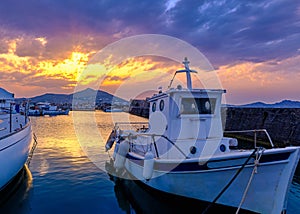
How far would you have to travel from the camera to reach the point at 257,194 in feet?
23.1

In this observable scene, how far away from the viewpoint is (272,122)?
892 inches

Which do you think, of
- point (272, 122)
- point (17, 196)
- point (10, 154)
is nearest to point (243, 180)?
point (10, 154)

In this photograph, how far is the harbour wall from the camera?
65.1 ft

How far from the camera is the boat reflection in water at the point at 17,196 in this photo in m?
8.04

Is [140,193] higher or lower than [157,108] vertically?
lower

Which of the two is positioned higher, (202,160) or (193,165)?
(202,160)

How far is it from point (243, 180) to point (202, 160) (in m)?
1.30

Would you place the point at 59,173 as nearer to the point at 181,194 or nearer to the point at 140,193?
the point at 140,193

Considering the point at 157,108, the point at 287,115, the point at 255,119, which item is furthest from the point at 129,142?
the point at 255,119

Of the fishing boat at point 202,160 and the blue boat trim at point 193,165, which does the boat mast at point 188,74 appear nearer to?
the fishing boat at point 202,160

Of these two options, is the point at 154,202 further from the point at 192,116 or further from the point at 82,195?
the point at 192,116

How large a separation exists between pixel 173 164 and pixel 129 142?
3933 mm

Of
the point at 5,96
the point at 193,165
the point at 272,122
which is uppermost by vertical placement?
the point at 5,96

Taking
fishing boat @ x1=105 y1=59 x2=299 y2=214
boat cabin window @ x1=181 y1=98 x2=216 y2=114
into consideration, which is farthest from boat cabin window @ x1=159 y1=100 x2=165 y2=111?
boat cabin window @ x1=181 y1=98 x2=216 y2=114
